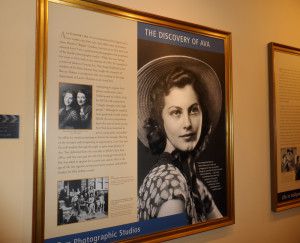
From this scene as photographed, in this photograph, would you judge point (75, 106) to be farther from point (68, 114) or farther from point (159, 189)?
point (159, 189)

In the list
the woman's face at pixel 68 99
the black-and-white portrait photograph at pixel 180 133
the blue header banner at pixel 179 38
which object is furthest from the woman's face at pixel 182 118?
the woman's face at pixel 68 99

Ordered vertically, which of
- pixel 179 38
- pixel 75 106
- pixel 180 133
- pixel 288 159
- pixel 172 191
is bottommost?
pixel 172 191

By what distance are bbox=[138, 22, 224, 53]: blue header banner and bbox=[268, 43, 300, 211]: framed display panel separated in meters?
0.48

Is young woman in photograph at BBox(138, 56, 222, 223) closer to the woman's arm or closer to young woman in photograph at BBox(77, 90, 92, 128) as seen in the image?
the woman's arm

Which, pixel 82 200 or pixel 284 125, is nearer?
pixel 82 200

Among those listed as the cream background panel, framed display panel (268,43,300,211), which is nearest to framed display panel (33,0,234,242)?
the cream background panel

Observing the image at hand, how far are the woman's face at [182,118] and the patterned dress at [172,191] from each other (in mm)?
87

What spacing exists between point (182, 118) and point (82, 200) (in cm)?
61

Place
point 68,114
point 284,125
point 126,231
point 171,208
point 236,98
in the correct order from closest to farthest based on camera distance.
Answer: point 68,114, point 126,231, point 171,208, point 236,98, point 284,125

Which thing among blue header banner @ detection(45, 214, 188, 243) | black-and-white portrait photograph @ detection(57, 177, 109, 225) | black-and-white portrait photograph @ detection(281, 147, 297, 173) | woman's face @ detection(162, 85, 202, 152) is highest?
woman's face @ detection(162, 85, 202, 152)

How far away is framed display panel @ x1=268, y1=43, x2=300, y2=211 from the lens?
5.55 ft

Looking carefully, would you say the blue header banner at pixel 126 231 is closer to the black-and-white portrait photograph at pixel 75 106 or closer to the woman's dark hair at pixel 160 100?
the woman's dark hair at pixel 160 100

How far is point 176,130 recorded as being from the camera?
1335 mm

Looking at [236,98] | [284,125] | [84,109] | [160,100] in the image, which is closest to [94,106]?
[84,109]
